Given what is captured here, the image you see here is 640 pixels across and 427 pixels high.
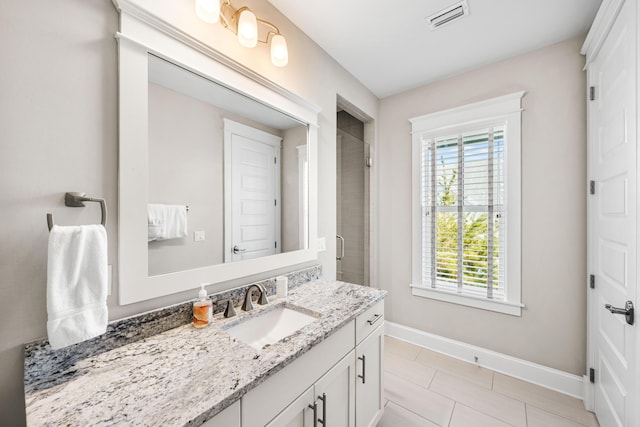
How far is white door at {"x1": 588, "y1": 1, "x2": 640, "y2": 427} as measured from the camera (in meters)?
1.19

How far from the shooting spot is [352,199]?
8.71 feet

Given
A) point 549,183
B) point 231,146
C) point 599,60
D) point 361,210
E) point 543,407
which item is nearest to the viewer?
point 231,146

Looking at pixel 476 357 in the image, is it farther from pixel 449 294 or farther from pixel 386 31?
pixel 386 31

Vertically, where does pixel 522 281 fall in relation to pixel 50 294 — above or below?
below

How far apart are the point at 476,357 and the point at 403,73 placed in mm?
2623

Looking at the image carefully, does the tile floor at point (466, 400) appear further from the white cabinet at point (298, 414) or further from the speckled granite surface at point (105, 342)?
the speckled granite surface at point (105, 342)

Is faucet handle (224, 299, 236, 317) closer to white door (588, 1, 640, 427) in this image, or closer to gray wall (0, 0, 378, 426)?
gray wall (0, 0, 378, 426)

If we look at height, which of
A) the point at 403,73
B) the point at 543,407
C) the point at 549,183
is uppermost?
the point at 403,73

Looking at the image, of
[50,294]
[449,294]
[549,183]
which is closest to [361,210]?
[449,294]

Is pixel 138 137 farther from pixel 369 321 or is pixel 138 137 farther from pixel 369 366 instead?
pixel 369 366

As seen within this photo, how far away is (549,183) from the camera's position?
1.97 meters

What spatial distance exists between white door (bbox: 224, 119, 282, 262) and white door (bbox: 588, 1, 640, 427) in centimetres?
178

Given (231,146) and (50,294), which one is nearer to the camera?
(50,294)

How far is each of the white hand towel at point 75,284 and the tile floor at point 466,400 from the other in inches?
67.9
